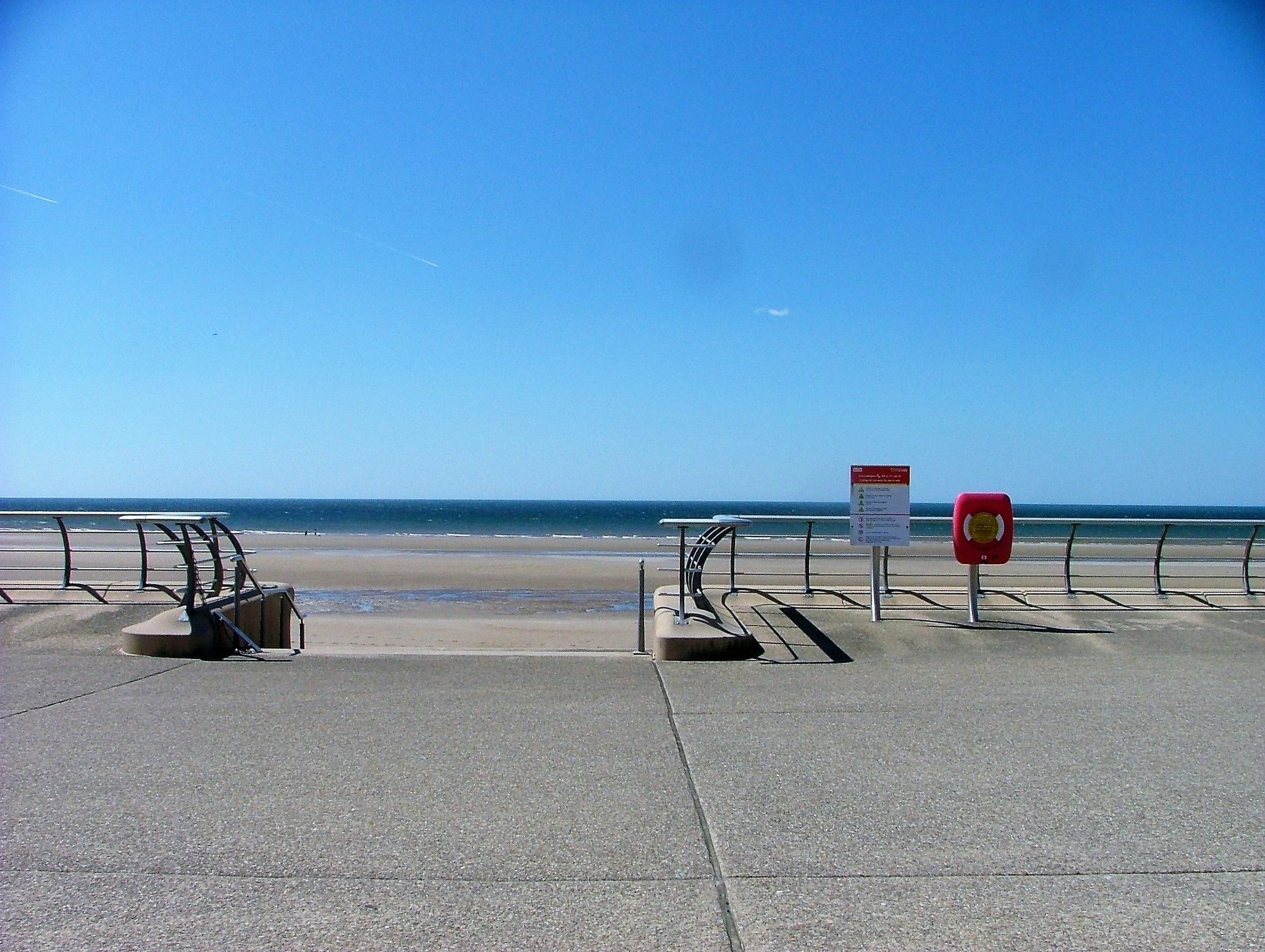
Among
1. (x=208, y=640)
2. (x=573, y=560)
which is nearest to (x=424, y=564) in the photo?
(x=573, y=560)

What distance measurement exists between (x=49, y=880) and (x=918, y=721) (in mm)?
4997

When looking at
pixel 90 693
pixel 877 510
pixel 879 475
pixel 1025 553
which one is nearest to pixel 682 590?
pixel 877 510

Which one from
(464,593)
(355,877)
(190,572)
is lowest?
(464,593)

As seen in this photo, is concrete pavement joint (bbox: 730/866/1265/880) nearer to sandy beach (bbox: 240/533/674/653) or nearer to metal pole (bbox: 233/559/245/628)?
sandy beach (bbox: 240/533/674/653)

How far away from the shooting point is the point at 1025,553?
122 ft

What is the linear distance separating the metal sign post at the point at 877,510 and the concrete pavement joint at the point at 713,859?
4.39 metres

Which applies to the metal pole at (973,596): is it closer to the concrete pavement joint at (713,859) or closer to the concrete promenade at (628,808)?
the concrete promenade at (628,808)

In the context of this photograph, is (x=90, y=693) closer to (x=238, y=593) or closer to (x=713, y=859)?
(x=238, y=593)

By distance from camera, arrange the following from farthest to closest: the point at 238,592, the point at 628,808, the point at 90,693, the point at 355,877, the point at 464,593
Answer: the point at 464,593, the point at 238,592, the point at 90,693, the point at 628,808, the point at 355,877

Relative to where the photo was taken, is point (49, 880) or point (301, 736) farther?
point (301, 736)

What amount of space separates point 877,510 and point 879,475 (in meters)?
0.38

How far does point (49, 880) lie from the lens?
397 centimetres

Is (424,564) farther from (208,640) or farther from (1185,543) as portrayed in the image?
(1185,543)

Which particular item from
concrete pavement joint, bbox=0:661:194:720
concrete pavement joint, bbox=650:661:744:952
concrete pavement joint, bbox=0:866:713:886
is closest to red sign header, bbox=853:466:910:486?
concrete pavement joint, bbox=650:661:744:952
